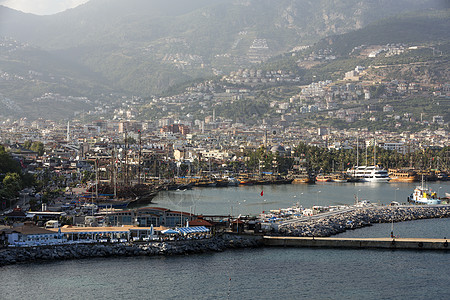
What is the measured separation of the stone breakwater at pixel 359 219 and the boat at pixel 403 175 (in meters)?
23.0

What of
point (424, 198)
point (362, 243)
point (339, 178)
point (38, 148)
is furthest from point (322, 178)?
point (362, 243)

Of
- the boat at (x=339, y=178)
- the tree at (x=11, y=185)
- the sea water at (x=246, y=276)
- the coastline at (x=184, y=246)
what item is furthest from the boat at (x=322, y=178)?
the sea water at (x=246, y=276)

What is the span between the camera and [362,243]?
23.6m

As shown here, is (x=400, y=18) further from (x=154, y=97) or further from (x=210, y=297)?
(x=210, y=297)

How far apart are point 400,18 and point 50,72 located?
219 ft

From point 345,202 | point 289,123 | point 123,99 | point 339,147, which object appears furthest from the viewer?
point 123,99

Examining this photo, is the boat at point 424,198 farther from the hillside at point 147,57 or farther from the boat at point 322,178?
the hillside at point 147,57

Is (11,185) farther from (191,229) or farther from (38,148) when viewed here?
(38,148)

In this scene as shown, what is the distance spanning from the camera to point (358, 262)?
70.9 feet

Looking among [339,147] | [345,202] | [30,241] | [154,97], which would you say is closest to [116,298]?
[30,241]

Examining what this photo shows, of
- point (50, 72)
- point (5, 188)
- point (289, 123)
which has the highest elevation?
point (50, 72)

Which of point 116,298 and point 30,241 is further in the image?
point 30,241

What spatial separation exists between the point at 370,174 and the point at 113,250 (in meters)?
37.8

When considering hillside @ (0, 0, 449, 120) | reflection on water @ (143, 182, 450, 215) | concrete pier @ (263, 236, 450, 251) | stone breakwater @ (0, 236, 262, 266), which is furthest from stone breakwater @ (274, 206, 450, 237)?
hillside @ (0, 0, 449, 120)
